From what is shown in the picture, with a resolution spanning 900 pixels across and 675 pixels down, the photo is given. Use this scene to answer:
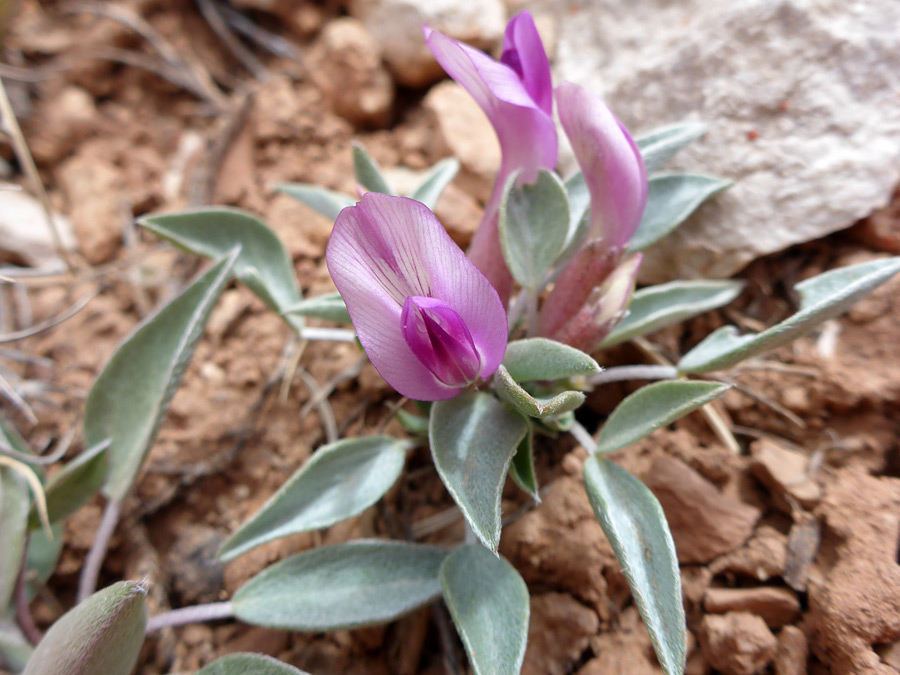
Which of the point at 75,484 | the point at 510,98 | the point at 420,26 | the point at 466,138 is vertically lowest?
the point at 75,484

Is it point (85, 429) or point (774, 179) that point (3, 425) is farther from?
point (774, 179)

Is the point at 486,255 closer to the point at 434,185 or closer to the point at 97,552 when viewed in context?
the point at 434,185

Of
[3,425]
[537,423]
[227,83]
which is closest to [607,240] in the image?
[537,423]

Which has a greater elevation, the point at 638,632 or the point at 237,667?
the point at 237,667

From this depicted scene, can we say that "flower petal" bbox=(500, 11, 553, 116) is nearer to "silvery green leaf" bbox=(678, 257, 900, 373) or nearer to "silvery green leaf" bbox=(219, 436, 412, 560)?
"silvery green leaf" bbox=(678, 257, 900, 373)

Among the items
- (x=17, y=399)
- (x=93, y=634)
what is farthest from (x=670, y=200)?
(x=17, y=399)

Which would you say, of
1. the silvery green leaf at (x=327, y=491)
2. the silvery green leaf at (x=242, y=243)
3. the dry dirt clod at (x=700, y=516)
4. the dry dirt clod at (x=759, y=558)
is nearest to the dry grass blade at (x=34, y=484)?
the silvery green leaf at (x=327, y=491)

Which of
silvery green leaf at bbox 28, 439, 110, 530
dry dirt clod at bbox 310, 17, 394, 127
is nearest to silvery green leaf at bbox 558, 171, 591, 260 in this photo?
dry dirt clod at bbox 310, 17, 394, 127
